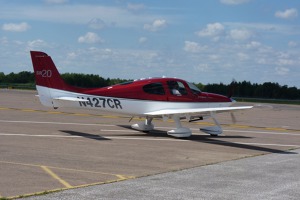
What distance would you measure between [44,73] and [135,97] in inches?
145

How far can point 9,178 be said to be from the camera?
35.9 feet

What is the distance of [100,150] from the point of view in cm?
1605

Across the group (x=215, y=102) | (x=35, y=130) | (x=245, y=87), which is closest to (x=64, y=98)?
(x=35, y=130)

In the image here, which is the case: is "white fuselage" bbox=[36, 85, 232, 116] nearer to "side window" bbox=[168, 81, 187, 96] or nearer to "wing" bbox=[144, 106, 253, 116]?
"wing" bbox=[144, 106, 253, 116]

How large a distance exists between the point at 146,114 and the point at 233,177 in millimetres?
9040

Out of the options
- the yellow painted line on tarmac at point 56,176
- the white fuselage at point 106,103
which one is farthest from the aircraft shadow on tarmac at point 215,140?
the yellow painted line on tarmac at point 56,176

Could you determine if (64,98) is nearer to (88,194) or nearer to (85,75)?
(88,194)

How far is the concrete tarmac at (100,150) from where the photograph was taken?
37.1 feet

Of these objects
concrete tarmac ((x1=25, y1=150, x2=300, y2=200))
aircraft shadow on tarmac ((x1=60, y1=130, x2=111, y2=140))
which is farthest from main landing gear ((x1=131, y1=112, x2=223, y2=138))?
concrete tarmac ((x1=25, y1=150, x2=300, y2=200))

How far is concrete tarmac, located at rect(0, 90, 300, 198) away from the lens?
11.3 m

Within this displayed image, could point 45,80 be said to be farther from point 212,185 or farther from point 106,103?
point 212,185

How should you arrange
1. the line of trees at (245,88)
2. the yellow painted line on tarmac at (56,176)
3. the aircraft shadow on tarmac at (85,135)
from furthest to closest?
the line of trees at (245,88), the aircraft shadow on tarmac at (85,135), the yellow painted line on tarmac at (56,176)

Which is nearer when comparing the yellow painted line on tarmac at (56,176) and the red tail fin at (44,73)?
the yellow painted line on tarmac at (56,176)

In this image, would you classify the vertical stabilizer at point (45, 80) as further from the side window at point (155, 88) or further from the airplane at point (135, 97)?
the side window at point (155, 88)
